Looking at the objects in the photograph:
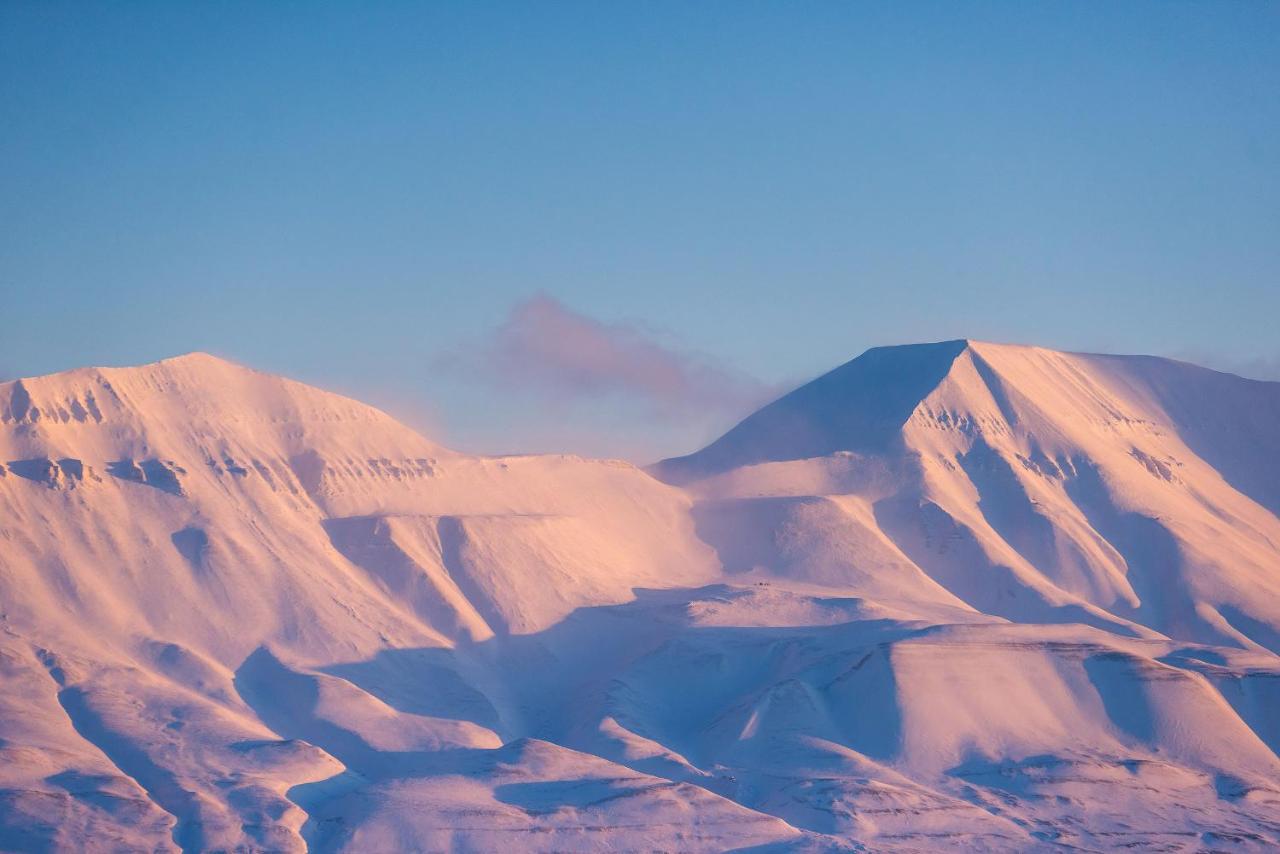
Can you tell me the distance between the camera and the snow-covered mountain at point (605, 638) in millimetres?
A: 76938

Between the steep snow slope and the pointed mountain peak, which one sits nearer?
the steep snow slope

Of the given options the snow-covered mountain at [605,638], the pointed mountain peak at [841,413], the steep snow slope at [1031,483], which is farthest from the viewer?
the pointed mountain peak at [841,413]

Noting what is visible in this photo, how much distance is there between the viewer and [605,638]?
10419 cm

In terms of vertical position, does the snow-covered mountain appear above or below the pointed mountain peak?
below

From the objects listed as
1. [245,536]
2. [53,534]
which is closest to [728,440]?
[245,536]

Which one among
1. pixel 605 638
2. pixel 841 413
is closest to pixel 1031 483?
pixel 841 413

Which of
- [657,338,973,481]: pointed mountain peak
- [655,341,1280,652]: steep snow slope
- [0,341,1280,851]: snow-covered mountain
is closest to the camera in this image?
[0,341,1280,851]: snow-covered mountain

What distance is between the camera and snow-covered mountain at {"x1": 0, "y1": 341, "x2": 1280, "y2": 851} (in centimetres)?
7694

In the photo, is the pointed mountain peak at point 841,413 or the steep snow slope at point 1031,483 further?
the pointed mountain peak at point 841,413

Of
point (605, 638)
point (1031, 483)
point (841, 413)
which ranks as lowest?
point (605, 638)

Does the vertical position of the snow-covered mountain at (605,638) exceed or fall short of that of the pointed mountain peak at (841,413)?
it falls short

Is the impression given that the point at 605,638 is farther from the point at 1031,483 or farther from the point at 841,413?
the point at 841,413

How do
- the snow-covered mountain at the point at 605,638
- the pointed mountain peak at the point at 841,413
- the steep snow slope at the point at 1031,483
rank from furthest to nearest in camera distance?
the pointed mountain peak at the point at 841,413 < the steep snow slope at the point at 1031,483 < the snow-covered mountain at the point at 605,638

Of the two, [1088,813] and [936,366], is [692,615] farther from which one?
[936,366]
